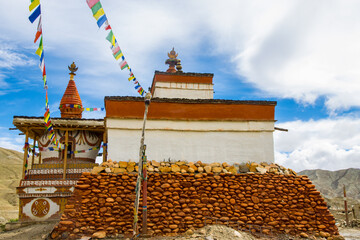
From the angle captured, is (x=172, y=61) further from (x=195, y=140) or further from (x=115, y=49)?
(x=115, y=49)

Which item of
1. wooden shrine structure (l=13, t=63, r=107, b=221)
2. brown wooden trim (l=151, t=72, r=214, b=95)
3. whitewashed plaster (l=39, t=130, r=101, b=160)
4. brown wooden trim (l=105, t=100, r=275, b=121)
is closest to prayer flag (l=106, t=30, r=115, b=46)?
brown wooden trim (l=105, t=100, r=275, b=121)

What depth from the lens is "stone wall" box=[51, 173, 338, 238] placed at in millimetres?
9992

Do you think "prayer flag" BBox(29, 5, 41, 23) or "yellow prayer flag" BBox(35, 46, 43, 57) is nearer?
"prayer flag" BBox(29, 5, 41, 23)

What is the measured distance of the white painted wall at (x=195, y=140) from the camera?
11383 mm

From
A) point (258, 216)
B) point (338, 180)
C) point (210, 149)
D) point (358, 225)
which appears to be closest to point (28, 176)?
point (210, 149)

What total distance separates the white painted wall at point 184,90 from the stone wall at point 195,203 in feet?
19.2

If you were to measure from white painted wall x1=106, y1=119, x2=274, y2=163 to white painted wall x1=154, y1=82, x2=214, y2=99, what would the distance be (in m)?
4.16

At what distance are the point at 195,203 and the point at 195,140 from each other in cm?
243

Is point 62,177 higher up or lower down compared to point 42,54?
lower down

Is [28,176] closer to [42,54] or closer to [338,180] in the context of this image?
[42,54]

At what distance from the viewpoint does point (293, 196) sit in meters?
11.3

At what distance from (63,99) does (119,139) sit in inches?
525

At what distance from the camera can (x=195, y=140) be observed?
1189 cm

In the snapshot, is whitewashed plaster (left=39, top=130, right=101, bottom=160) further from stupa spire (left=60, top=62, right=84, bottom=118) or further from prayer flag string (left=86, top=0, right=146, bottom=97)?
prayer flag string (left=86, top=0, right=146, bottom=97)
